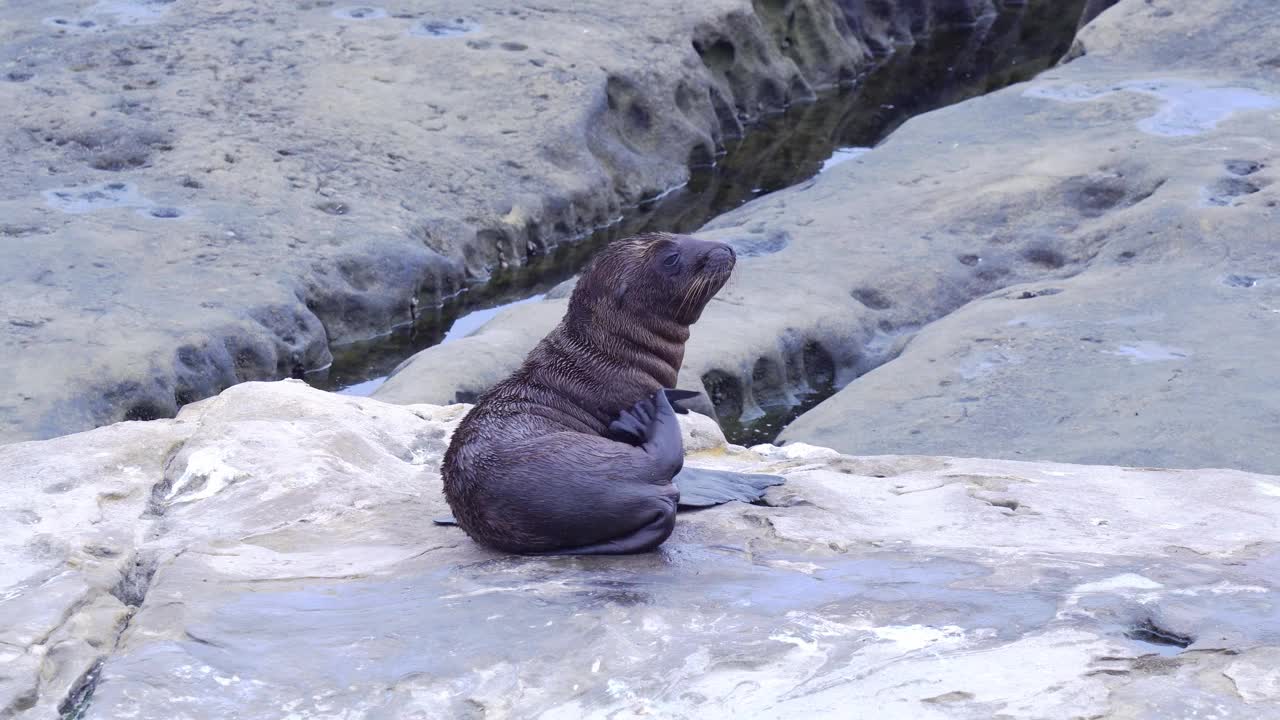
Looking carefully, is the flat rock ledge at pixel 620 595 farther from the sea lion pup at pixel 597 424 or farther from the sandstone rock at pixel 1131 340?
the sandstone rock at pixel 1131 340

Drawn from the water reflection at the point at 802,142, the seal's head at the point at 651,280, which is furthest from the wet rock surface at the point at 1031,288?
the seal's head at the point at 651,280

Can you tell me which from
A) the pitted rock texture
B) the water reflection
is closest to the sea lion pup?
the water reflection

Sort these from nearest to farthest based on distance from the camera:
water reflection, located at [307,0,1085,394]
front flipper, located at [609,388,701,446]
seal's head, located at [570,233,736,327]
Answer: front flipper, located at [609,388,701,446], seal's head, located at [570,233,736,327], water reflection, located at [307,0,1085,394]

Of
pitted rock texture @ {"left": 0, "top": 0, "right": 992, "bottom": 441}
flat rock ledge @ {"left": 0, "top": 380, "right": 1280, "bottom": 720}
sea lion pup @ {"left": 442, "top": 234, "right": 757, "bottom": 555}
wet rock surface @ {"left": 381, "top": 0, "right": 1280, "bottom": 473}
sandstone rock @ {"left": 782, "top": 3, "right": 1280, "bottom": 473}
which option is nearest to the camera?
flat rock ledge @ {"left": 0, "top": 380, "right": 1280, "bottom": 720}

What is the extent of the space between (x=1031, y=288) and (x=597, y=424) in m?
4.27

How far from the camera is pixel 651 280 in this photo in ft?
17.3

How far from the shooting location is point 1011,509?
203 inches

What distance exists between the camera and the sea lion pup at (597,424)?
4.64 meters

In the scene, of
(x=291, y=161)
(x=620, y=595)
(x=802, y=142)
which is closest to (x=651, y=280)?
(x=620, y=595)

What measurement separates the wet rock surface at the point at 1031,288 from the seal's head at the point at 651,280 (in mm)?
2212

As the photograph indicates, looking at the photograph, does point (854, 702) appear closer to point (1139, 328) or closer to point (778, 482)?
point (778, 482)

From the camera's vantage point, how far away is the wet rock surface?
23.7ft

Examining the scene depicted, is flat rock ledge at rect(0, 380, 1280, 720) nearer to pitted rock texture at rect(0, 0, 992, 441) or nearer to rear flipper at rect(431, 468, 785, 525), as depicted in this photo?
rear flipper at rect(431, 468, 785, 525)

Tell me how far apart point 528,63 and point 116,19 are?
318cm
